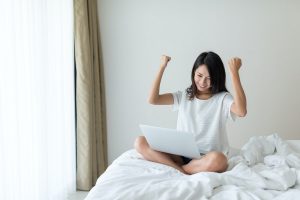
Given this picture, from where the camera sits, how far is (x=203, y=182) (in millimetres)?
1392

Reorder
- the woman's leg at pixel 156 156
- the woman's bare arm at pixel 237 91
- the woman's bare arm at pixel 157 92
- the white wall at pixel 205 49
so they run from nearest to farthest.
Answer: the woman's leg at pixel 156 156, the woman's bare arm at pixel 237 91, the woman's bare arm at pixel 157 92, the white wall at pixel 205 49

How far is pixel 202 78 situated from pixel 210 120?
25cm

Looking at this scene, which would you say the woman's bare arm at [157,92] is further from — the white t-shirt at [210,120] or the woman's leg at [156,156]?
the woman's leg at [156,156]

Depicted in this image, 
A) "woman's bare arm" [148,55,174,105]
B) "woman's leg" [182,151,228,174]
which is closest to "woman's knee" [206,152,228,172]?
"woman's leg" [182,151,228,174]

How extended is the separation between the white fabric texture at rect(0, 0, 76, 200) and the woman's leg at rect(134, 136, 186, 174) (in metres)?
0.68

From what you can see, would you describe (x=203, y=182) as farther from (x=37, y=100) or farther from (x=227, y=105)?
(x=37, y=100)

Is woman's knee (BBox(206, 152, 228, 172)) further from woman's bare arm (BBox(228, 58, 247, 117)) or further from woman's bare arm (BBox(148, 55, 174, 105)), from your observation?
woman's bare arm (BBox(148, 55, 174, 105))

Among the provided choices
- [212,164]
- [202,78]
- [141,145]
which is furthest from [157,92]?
[212,164]

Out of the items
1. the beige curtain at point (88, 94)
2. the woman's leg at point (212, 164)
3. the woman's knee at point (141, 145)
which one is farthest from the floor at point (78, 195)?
the woman's leg at point (212, 164)

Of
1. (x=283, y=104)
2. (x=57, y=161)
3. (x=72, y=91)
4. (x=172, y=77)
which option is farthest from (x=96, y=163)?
(x=283, y=104)

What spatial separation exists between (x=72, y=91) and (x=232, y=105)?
4.18ft

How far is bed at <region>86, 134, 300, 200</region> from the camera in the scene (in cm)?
132

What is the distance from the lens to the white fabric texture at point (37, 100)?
1.86 metres

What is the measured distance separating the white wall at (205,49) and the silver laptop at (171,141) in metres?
1.20
